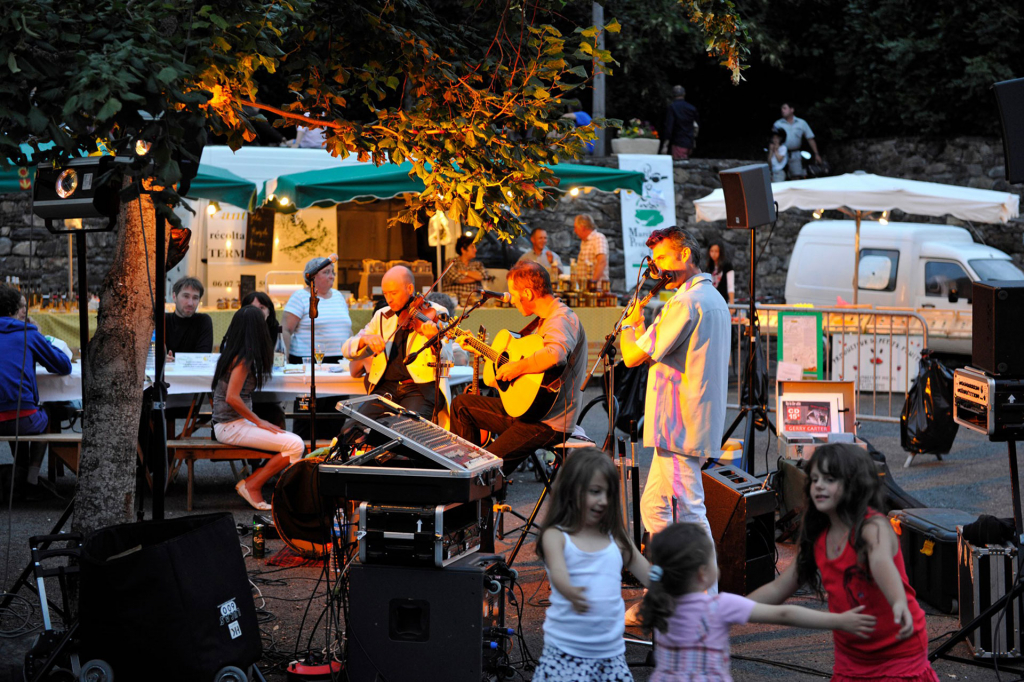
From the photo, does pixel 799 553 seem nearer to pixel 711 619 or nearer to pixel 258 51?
pixel 711 619

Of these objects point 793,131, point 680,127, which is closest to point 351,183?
point 680,127

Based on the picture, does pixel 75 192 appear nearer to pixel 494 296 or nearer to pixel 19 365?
pixel 494 296

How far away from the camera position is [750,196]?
7.84 meters

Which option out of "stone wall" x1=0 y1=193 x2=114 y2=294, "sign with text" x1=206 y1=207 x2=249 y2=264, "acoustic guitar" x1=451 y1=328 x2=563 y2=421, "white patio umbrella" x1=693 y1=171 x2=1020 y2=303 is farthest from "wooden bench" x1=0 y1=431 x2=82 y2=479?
"white patio umbrella" x1=693 y1=171 x2=1020 y2=303

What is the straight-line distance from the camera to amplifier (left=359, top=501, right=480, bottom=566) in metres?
4.41

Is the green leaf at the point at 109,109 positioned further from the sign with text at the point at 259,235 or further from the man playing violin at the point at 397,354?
the sign with text at the point at 259,235

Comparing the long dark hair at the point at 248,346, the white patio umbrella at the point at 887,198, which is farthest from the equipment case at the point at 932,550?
the white patio umbrella at the point at 887,198

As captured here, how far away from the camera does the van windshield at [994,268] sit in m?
14.5

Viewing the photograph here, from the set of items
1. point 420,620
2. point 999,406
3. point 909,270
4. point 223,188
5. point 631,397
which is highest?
point 223,188

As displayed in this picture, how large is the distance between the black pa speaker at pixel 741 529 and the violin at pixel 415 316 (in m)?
1.85

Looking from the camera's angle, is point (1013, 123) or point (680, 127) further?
point (680, 127)

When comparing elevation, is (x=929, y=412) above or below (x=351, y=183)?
below

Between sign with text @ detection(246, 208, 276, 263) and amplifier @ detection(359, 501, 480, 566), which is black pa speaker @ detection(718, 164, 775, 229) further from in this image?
sign with text @ detection(246, 208, 276, 263)

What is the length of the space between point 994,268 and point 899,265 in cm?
120
